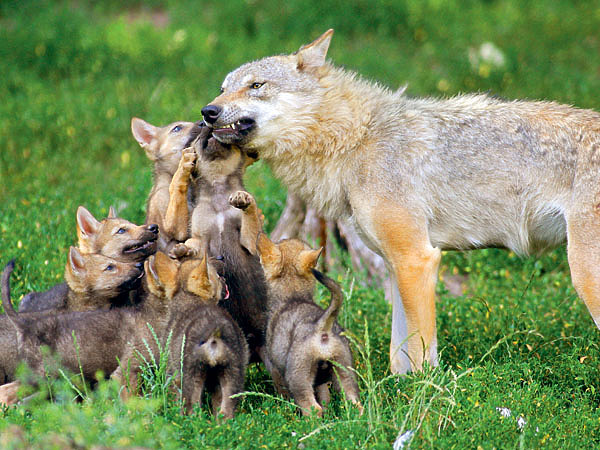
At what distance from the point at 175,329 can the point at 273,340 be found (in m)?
0.73

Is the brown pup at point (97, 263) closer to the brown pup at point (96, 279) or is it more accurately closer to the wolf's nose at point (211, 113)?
the brown pup at point (96, 279)

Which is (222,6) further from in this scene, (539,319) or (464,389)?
(464,389)

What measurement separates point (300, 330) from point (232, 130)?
173 cm

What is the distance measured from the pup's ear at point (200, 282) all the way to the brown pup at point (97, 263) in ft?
2.88

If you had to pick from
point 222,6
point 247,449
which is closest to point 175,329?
Answer: point 247,449

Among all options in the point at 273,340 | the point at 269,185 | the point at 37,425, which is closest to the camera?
the point at 37,425

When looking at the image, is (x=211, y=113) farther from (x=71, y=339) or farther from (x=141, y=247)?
(x=71, y=339)

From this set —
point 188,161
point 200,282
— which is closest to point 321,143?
point 188,161

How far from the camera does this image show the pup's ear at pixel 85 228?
6734 millimetres

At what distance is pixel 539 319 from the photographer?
745 cm

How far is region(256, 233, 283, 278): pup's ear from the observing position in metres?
5.97

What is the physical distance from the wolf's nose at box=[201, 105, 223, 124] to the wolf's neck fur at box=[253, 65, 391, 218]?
43cm

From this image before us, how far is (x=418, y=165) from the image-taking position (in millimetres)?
6215

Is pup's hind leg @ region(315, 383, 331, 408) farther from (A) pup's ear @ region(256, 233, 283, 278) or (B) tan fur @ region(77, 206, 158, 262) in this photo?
(B) tan fur @ region(77, 206, 158, 262)
